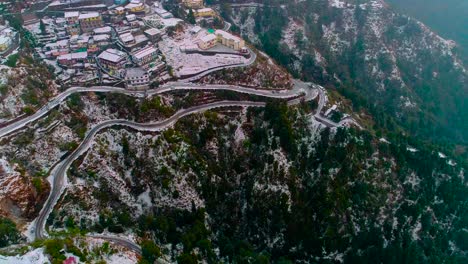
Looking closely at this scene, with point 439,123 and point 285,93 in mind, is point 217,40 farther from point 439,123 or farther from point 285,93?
point 439,123

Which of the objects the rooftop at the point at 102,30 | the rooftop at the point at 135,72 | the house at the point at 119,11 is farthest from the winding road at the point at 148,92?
the house at the point at 119,11

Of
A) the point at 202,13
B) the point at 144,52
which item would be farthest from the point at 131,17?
the point at 202,13

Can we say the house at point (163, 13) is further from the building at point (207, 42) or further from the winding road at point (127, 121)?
the winding road at point (127, 121)

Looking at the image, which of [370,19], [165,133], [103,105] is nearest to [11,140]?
[103,105]

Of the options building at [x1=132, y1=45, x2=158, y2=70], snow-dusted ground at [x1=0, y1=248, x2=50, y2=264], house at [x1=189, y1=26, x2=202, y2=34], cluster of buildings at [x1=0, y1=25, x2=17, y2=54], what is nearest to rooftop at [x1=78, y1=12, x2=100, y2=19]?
cluster of buildings at [x1=0, y1=25, x2=17, y2=54]

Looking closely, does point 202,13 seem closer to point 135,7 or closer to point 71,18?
point 135,7

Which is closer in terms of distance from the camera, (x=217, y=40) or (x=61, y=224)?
(x=61, y=224)

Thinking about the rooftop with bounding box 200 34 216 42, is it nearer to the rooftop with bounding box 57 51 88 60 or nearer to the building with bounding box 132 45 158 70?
the building with bounding box 132 45 158 70
